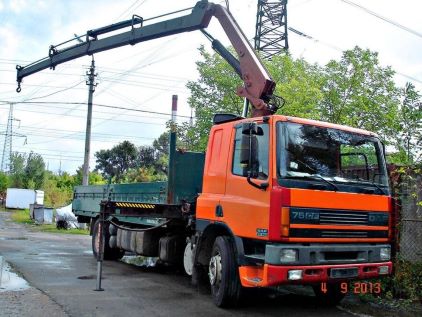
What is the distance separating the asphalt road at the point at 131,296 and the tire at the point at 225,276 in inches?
7.0

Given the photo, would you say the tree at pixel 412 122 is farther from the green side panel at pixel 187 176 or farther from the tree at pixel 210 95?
the tree at pixel 210 95

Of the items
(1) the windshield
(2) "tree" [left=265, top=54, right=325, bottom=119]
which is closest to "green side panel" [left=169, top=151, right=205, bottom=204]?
(1) the windshield

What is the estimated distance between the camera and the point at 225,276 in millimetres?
6805

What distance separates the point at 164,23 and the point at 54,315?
7.72 m

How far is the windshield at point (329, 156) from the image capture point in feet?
20.8

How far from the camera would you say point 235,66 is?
1080cm

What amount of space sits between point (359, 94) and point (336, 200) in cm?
1375

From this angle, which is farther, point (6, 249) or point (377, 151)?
point (6, 249)

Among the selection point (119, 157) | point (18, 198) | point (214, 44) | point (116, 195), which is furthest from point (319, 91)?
point (119, 157)

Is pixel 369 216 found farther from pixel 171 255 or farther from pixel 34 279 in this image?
pixel 34 279

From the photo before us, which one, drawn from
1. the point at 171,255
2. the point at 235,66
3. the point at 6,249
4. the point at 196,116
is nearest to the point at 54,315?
the point at 171,255

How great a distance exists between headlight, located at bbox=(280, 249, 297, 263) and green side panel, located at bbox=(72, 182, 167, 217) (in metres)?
3.75

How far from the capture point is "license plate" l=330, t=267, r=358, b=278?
20.2ft

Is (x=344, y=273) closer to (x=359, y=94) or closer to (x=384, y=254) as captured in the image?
(x=384, y=254)
